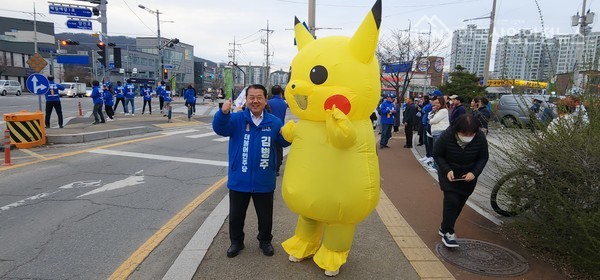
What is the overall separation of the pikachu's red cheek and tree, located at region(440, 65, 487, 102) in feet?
60.2

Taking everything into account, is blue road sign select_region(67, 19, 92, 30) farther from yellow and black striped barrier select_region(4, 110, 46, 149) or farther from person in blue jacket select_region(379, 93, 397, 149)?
person in blue jacket select_region(379, 93, 397, 149)

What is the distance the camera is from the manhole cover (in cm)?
354

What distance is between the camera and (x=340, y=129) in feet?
9.46

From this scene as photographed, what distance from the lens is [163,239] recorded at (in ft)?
14.0

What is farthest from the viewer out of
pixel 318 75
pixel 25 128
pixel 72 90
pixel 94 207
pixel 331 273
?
pixel 72 90

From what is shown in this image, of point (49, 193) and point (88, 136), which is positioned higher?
point (88, 136)

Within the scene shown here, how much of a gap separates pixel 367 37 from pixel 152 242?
3164mm

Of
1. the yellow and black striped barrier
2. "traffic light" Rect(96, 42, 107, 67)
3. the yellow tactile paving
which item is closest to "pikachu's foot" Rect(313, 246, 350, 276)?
the yellow tactile paving

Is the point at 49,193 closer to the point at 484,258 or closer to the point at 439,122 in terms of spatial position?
the point at 484,258

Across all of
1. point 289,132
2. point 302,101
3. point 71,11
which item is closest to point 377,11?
point 302,101

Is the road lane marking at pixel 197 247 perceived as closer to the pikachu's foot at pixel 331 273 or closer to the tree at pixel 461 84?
the pikachu's foot at pixel 331 273

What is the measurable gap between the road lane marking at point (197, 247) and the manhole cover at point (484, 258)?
2.45 meters

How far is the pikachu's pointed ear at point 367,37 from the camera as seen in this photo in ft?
10.2

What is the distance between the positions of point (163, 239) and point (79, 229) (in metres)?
1.09
